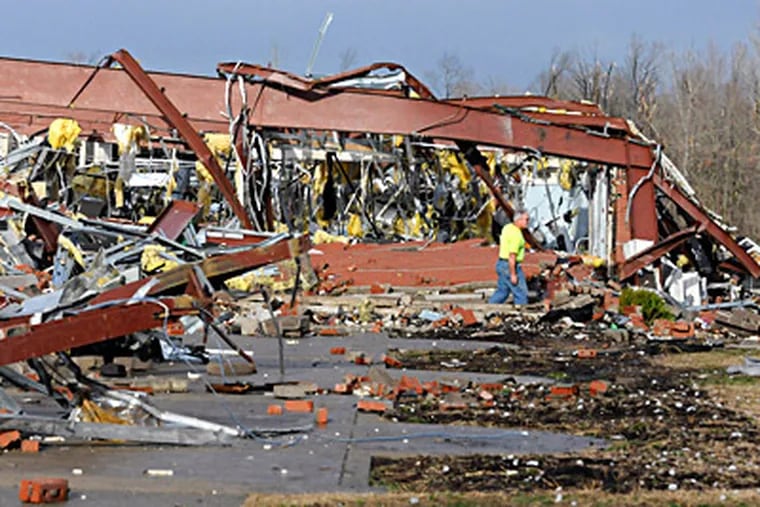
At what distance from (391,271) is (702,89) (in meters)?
50.6

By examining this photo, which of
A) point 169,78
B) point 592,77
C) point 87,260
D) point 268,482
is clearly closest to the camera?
point 268,482

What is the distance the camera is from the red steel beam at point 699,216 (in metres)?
21.8

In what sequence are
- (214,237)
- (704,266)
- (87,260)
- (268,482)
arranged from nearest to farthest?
1. (268,482)
2. (87,260)
3. (214,237)
4. (704,266)

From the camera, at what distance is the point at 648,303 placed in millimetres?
19078

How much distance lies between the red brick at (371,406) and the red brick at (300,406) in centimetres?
38

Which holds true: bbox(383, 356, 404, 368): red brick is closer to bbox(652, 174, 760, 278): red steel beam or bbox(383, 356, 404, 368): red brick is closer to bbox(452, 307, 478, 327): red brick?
bbox(452, 307, 478, 327): red brick

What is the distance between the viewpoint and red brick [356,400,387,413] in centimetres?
1010

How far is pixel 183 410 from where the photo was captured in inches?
391

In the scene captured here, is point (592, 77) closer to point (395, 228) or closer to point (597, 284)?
point (395, 228)

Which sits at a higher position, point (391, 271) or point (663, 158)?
point (663, 158)

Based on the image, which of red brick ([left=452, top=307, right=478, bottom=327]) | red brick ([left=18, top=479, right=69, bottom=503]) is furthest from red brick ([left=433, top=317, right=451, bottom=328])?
red brick ([left=18, top=479, right=69, bottom=503])

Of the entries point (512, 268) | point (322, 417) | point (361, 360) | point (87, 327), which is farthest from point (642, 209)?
point (87, 327)

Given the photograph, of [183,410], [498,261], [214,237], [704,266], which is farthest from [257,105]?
[183,410]

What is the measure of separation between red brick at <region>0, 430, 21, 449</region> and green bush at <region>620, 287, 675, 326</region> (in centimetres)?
1213
